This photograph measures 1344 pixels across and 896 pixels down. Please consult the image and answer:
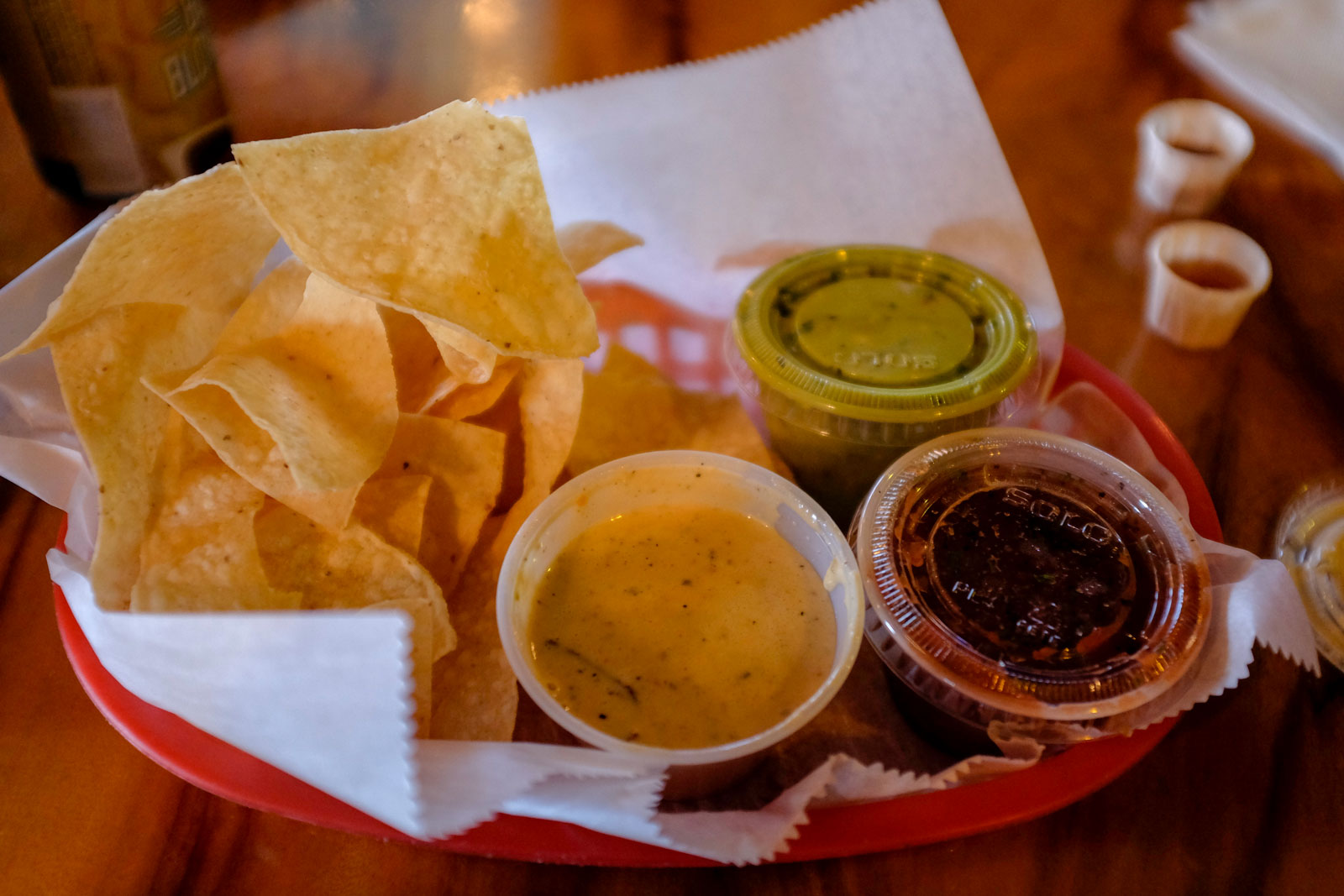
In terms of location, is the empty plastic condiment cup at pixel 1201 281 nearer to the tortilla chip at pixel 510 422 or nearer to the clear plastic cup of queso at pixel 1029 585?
the clear plastic cup of queso at pixel 1029 585

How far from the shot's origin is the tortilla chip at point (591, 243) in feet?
4.37

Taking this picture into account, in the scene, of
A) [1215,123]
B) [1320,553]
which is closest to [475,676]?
[1320,553]

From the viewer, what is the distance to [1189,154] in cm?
192

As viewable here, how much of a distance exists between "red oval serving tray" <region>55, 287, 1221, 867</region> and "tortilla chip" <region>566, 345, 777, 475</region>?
565 millimetres

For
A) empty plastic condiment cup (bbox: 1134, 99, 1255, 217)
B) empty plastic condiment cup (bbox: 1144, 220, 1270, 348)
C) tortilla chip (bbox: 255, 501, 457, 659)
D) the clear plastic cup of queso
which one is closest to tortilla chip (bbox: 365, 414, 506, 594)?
tortilla chip (bbox: 255, 501, 457, 659)

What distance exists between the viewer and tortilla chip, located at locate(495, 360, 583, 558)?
1.22 meters

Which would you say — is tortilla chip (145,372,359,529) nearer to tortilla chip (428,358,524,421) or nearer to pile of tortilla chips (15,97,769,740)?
pile of tortilla chips (15,97,769,740)

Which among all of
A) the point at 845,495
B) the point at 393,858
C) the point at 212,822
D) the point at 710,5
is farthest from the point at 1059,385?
the point at 710,5

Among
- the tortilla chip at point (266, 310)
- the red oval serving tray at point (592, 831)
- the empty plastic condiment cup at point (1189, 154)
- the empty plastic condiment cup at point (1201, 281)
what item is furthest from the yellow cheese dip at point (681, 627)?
the empty plastic condiment cup at point (1189, 154)

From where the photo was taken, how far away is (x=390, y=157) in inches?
42.4

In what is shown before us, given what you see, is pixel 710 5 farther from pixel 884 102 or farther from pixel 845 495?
pixel 845 495

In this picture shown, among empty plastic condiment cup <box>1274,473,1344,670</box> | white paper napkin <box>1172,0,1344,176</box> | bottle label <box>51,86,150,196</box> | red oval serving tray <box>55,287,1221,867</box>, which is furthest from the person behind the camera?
white paper napkin <box>1172,0,1344,176</box>

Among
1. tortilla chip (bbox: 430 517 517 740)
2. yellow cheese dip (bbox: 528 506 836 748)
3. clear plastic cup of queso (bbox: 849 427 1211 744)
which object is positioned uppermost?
clear plastic cup of queso (bbox: 849 427 1211 744)

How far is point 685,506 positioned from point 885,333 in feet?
1.39
